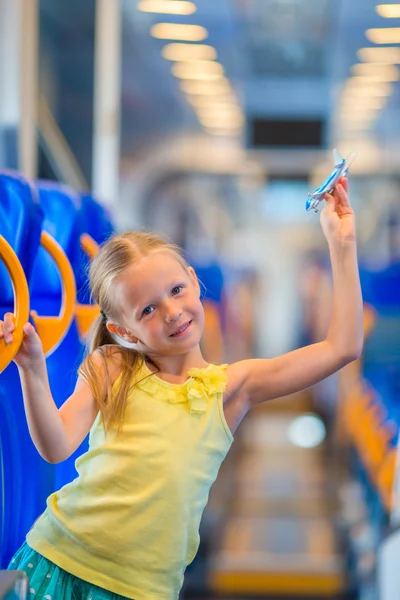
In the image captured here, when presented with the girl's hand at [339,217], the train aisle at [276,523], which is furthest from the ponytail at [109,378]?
the train aisle at [276,523]

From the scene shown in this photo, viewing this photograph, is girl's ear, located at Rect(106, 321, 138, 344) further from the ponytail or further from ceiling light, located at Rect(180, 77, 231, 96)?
ceiling light, located at Rect(180, 77, 231, 96)

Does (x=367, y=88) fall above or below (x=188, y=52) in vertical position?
below

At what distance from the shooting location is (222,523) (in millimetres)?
6000

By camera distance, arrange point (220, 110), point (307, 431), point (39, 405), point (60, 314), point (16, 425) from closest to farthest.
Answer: point (39, 405) < point (16, 425) < point (60, 314) < point (307, 431) < point (220, 110)

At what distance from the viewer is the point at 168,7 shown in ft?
26.9

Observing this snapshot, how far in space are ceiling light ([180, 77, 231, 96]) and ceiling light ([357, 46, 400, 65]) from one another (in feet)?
8.24

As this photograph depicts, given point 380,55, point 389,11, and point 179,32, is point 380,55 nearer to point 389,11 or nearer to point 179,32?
point 179,32

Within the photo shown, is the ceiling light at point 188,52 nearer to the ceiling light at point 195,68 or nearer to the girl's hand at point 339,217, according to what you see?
the ceiling light at point 195,68

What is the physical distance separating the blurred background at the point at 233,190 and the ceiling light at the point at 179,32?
0.03 meters

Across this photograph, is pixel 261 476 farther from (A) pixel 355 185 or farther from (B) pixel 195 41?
(A) pixel 355 185

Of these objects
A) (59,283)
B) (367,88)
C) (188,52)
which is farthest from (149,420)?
(367,88)

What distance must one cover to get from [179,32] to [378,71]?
2232 mm

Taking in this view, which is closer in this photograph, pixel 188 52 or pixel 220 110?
pixel 188 52

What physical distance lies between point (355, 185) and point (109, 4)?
11797mm
